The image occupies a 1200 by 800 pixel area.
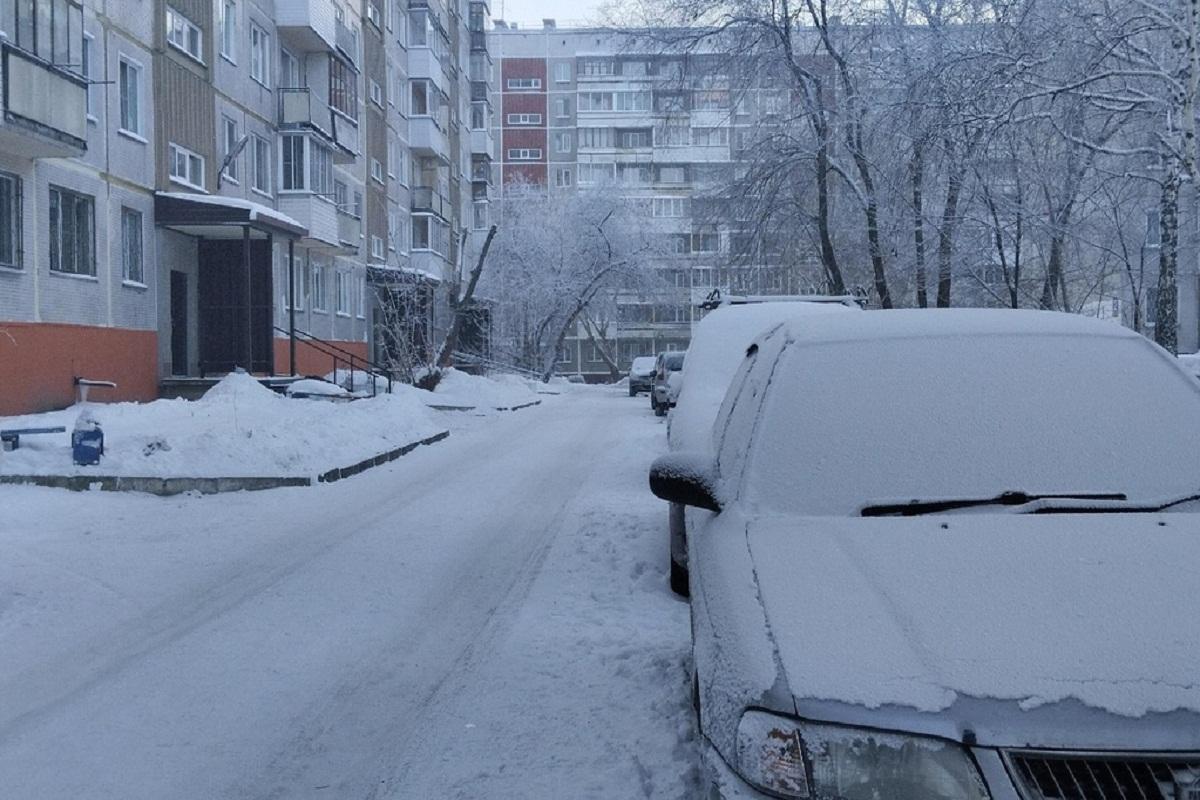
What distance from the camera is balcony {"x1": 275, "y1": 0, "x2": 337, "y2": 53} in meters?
31.7

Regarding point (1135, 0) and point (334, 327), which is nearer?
point (1135, 0)

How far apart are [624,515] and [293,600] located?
13.4 ft

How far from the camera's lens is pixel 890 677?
2875mm

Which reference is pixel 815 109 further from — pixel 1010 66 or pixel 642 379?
pixel 642 379

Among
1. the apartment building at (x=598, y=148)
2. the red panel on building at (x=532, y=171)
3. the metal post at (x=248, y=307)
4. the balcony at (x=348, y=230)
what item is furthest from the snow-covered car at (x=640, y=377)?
the red panel on building at (x=532, y=171)

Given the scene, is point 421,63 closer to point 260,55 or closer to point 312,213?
point 260,55

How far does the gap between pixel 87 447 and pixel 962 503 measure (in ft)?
36.1

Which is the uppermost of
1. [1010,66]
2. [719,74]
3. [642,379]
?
[719,74]

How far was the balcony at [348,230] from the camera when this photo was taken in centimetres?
3525

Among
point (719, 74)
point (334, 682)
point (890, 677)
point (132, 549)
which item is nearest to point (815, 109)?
point (719, 74)

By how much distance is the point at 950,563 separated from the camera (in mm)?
3357

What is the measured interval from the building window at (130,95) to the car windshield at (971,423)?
21.9 metres

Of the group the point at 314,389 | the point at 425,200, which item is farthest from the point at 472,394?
the point at 425,200

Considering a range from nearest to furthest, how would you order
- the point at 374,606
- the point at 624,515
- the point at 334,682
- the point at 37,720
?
the point at 37,720, the point at 334,682, the point at 374,606, the point at 624,515
